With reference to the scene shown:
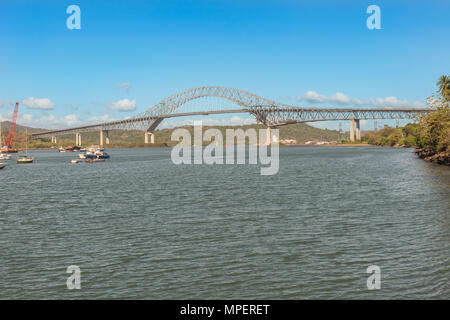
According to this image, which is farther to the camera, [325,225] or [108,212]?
[108,212]

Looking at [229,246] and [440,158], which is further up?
[440,158]

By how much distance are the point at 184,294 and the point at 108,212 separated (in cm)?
1487

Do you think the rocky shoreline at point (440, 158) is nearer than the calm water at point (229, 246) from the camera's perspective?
No

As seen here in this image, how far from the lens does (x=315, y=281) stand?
1365cm

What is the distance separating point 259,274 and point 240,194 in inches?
817

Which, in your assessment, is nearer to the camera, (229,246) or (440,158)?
(229,246)

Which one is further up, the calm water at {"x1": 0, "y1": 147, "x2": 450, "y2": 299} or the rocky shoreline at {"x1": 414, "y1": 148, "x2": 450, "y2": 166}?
the rocky shoreline at {"x1": 414, "y1": 148, "x2": 450, "y2": 166}

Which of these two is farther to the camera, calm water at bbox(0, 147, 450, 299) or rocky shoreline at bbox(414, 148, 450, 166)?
rocky shoreline at bbox(414, 148, 450, 166)

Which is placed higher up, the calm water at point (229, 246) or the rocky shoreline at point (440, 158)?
the rocky shoreline at point (440, 158)
